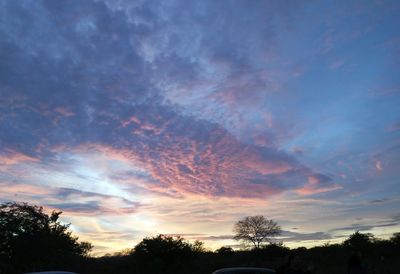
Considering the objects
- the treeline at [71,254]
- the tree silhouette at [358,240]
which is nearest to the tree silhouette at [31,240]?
the treeline at [71,254]

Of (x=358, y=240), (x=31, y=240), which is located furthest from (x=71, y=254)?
(x=358, y=240)

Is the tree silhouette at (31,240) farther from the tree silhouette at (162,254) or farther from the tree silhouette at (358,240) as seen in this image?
the tree silhouette at (358,240)

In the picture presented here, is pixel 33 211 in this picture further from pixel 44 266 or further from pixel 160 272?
pixel 160 272

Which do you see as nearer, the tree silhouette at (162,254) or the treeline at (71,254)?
the treeline at (71,254)

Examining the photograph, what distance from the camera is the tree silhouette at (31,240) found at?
32.0 metres

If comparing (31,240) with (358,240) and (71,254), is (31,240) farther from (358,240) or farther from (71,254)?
(358,240)

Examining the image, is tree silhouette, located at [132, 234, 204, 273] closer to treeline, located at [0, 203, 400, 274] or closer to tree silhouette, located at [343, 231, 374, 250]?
treeline, located at [0, 203, 400, 274]

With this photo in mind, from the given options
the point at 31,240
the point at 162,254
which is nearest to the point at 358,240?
the point at 162,254

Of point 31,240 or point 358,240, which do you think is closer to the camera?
point 31,240

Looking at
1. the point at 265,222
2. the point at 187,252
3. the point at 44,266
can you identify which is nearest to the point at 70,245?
the point at 44,266

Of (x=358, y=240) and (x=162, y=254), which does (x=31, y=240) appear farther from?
(x=358, y=240)

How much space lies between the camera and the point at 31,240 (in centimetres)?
3306

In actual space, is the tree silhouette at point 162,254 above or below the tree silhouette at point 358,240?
below

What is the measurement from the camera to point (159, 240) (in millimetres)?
36719
